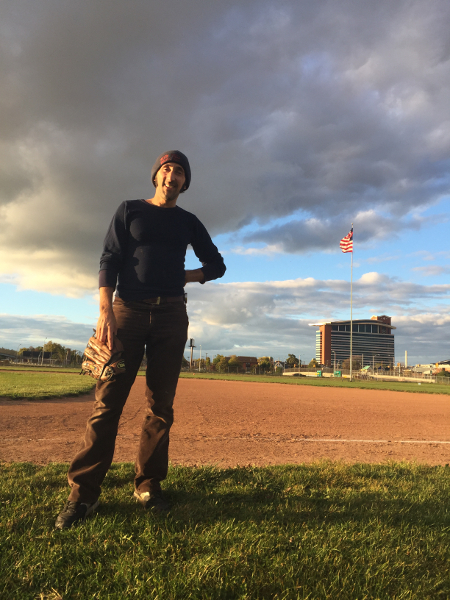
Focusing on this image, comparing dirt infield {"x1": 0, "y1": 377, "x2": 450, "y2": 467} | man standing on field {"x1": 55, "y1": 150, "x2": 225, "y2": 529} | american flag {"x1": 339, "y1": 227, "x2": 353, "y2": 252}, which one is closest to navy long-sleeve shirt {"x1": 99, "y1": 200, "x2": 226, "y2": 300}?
man standing on field {"x1": 55, "y1": 150, "x2": 225, "y2": 529}

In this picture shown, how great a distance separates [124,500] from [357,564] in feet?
5.00

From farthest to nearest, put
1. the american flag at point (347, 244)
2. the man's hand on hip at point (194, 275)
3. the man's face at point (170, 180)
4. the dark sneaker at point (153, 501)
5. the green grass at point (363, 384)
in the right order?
the american flag at point (347, 244) → the green grass at point (363, 384) → the man's hand on hip at point (194, 275) → the man's face at point (170, 180) → the dark sneaker at point (153, 501)

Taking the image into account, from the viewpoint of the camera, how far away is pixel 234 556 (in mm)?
1942

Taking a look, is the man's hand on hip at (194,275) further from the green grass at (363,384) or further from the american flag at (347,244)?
the american flag at (347,244)

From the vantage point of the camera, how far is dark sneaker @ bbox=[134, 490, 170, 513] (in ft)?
8.42

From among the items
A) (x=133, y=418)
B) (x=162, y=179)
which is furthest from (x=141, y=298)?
(x=133, y=418)

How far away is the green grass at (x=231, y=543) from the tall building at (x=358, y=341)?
505ft

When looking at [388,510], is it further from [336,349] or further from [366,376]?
[336,349]

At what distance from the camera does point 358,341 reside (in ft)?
506

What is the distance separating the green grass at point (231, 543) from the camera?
1.74 meters

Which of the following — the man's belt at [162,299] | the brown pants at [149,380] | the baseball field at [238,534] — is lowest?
the baseball field at [238,534]

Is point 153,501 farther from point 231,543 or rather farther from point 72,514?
point 231,543

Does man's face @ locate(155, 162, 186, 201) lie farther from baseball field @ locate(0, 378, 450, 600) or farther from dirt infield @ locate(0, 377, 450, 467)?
dirt infield @ locate(0, 377, 450, 467)

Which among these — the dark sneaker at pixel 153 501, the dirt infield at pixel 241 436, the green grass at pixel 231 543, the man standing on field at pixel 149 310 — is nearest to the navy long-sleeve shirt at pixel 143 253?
the man standing on field at pixel 149 310
